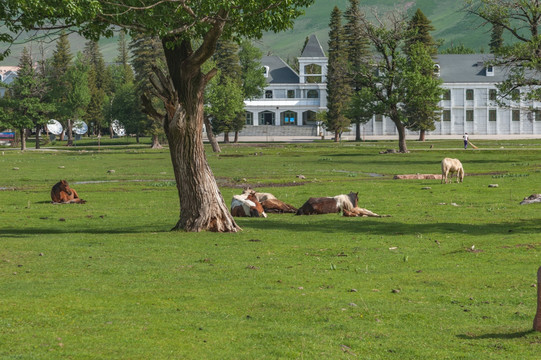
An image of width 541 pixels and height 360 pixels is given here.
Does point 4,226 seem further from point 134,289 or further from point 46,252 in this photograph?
point 134,289

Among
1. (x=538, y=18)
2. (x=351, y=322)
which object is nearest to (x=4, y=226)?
(x=351, y=322)

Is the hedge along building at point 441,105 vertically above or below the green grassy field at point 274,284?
above

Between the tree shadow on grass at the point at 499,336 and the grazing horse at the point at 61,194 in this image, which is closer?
the tree shadow on grass at the point at 499,336

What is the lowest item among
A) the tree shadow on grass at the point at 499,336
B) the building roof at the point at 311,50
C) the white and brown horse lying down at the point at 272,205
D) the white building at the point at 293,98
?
the tree shadow on grass at the point at 499,336

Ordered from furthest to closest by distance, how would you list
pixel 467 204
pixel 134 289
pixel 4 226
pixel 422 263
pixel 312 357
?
1. pixel 467 204
2. pixel 4 226
3. pixel 422 263
4. pixel 134 289
5. pixel 312 357

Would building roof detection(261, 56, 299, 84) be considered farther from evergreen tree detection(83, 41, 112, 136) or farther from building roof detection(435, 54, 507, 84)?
evergreen tree detection(83, 41, 112, 136)

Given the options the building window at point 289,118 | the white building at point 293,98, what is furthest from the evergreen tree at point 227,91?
the building window at point 289,118

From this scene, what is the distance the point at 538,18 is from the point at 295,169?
20.3 meters

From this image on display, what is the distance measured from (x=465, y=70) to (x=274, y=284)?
481 ft

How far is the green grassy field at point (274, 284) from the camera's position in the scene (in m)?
10.1

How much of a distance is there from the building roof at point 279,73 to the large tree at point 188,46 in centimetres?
14113

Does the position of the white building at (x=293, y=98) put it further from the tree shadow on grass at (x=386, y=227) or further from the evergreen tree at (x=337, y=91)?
the tree shadow on grass at (x=386, y=227)

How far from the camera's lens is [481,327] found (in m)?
11.1

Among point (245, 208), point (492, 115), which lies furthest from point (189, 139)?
point (492, 115)
